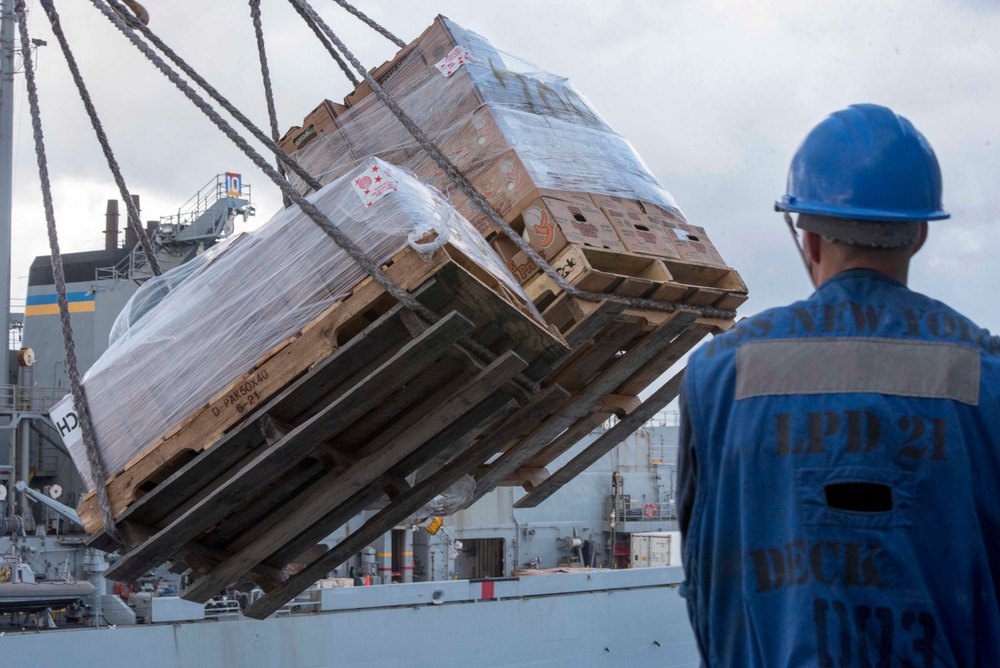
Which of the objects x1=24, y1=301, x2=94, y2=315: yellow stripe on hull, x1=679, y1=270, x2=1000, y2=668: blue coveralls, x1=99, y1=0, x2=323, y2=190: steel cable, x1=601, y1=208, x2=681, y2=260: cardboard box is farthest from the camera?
x1=24, y1=301, x2=94, y2=315: yellow stripe on hull

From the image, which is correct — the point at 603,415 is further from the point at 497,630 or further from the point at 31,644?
the point at 497,630

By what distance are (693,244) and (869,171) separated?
16.4ft

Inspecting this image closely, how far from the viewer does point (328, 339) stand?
450cm

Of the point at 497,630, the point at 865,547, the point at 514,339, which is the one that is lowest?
the point at 497,630

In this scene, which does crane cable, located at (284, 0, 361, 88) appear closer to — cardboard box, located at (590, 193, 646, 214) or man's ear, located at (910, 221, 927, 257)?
cardboard box, located at (590, 193, 646, 214)

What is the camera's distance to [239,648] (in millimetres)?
12531

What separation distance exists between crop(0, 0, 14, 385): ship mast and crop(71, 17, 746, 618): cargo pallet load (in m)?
7.25

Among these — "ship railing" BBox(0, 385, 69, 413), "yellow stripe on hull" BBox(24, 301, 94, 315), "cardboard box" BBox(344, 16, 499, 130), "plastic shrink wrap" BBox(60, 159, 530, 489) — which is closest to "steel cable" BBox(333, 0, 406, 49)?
"cardboard box" BBox(344, 16, 499, 130)

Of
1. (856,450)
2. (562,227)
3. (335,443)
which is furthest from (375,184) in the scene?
(856,450)

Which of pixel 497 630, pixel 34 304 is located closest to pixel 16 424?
pixel 34 304

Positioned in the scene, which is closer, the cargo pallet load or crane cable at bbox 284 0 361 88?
the cargo pallet load

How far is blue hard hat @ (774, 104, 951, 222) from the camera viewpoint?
134cm

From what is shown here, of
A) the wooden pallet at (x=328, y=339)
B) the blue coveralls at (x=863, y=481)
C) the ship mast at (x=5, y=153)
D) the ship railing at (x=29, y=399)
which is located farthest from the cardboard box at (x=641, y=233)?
the ship railing at (x=29, y=399)

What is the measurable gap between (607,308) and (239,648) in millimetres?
8651
